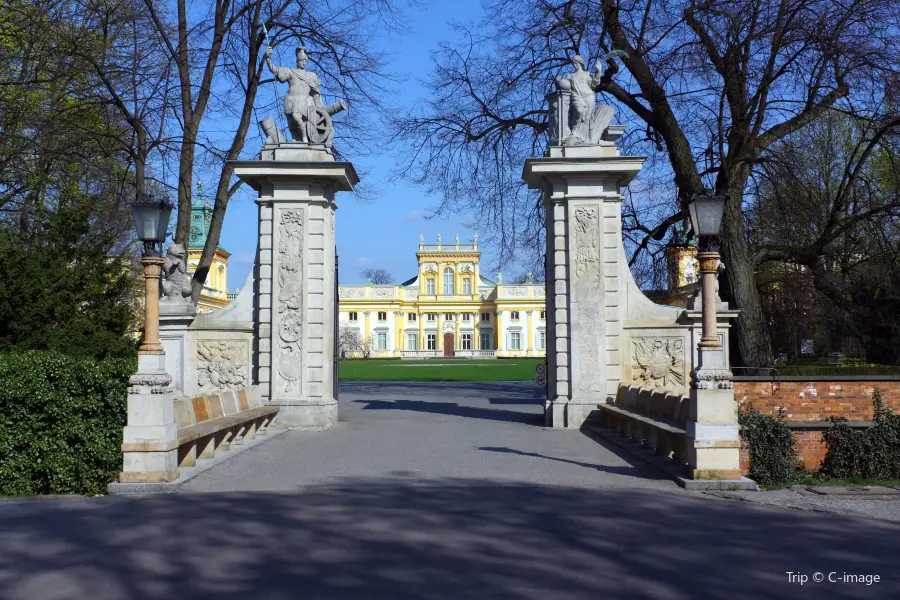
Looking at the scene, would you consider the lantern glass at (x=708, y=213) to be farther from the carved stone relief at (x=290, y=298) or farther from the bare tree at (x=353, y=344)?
the bare tree at (x=353, y=344)

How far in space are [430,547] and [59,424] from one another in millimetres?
5490

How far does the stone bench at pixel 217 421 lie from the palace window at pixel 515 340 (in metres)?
92.4

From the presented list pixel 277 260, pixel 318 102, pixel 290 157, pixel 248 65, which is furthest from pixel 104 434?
pixel 248 65

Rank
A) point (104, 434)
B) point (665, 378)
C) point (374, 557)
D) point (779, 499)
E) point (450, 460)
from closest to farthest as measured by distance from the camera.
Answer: point (374, 557) → point (779, 499) → point (104, 434) → point (450, 460) → point (665, 378)

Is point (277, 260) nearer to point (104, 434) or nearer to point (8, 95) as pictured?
point (104, 434)

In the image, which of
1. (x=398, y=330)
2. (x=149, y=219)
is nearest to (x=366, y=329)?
(x=398, y=330)

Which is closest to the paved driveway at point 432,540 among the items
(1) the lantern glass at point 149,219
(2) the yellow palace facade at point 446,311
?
(1) the lantern glass at point 149,219

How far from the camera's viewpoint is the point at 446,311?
368 feet

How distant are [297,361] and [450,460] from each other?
5529mm

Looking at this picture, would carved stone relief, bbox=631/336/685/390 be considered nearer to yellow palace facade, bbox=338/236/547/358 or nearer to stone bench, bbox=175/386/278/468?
stone bench, bbox=175/386/278/468

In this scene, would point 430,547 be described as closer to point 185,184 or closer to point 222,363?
point 222,363

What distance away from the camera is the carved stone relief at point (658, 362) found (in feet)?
53.2

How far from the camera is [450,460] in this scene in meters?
11.8

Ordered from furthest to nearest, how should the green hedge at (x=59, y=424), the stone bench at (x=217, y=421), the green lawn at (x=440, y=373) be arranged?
1. the green lawn at (x=440, y=373)
2. the stone bench at (x=217, y=421)
3. the green hedge at (x=59, y=424)
